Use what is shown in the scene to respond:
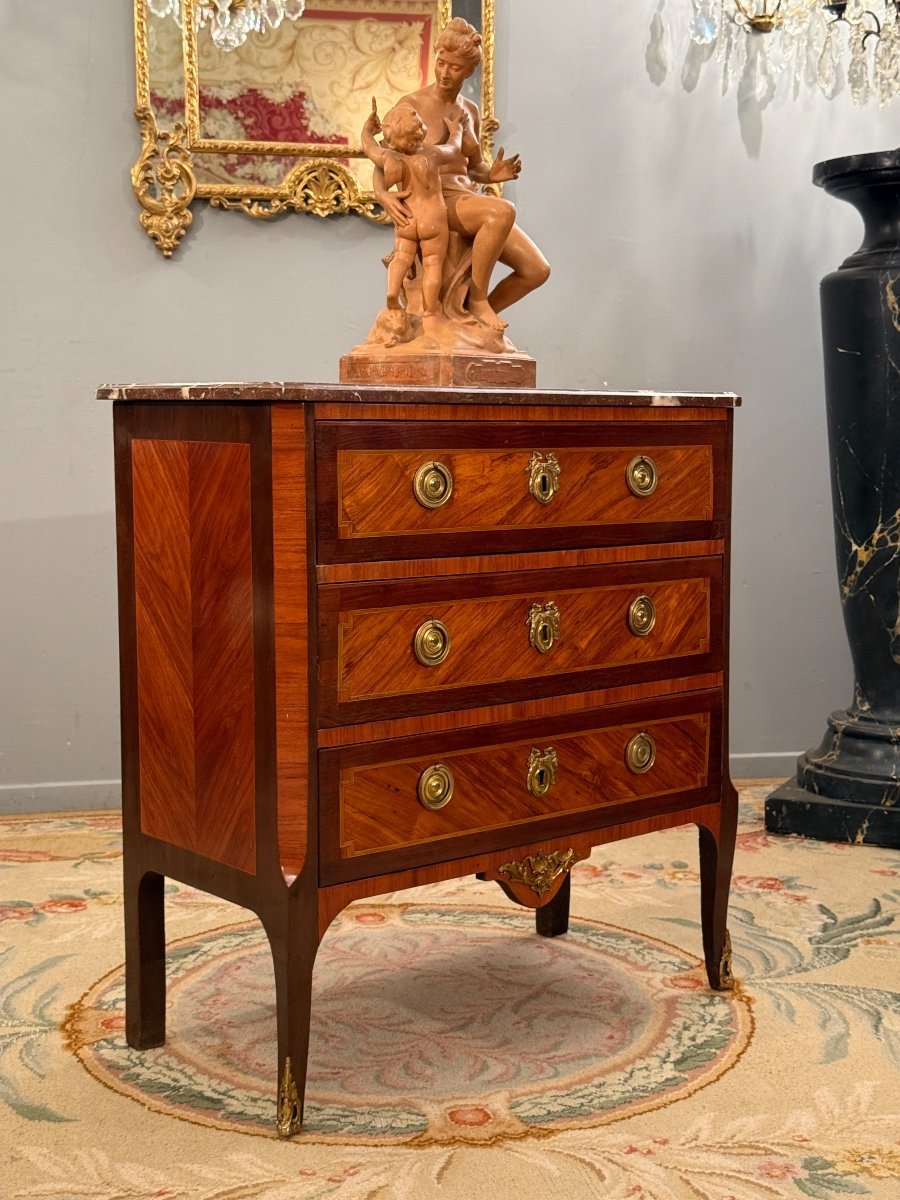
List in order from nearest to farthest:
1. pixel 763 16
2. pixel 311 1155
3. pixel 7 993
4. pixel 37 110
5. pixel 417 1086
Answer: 1. pixel 311 1155
2. pixel 417 1086
3. pixel 7 993
4. pixel 37 110
5. pixel 763 16

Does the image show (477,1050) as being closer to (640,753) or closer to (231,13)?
(640,753)

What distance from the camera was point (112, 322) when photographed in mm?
4223

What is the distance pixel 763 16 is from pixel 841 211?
25.1 inches

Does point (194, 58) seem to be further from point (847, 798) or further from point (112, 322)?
point (847, 798)

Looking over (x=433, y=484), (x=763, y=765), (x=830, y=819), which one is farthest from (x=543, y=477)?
(x=763, y=765)

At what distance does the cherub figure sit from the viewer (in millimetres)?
2781

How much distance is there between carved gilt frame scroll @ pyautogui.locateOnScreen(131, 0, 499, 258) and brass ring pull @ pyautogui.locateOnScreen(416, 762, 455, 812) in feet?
7.42

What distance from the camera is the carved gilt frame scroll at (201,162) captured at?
13.5 feet

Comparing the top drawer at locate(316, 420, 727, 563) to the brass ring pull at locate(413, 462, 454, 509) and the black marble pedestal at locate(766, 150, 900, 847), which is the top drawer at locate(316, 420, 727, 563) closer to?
the brass ring pull at locate(413, 462, 454, 509)

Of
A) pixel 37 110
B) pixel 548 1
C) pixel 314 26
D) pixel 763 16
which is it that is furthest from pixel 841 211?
pixel 37 110

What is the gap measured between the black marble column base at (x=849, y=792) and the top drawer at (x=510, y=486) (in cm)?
145

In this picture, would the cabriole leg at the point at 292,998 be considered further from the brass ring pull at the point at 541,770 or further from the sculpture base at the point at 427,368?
the sculpture base at the point at 427,368

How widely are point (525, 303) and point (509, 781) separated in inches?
88.4

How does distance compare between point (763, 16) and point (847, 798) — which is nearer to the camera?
point (847, 798)
